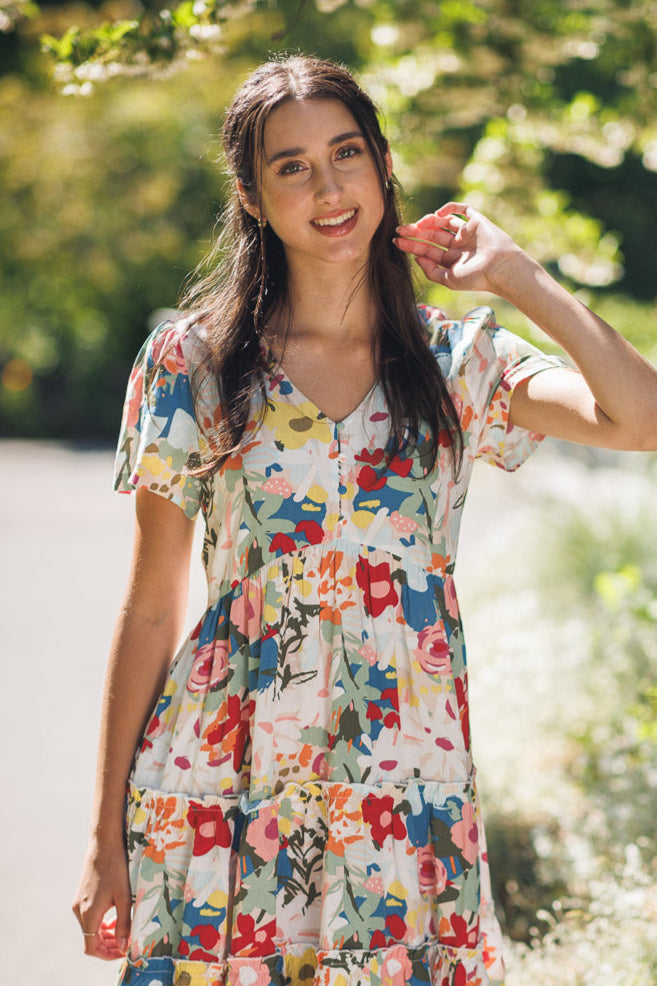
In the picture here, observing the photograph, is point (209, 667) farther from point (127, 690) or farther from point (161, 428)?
point (161, 428)

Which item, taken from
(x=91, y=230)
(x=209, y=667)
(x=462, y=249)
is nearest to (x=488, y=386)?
(x=462, y=249)

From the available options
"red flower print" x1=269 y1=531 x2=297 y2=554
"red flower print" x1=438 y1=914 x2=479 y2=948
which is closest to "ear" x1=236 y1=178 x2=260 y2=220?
"red flower print" x1=269 y1=531 x2=297 y2=554

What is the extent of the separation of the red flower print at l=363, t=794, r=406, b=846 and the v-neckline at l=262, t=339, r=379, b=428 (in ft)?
2.05

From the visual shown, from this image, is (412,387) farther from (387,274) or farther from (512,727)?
(512,727)

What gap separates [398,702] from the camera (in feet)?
5.66

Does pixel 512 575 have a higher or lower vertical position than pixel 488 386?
higher

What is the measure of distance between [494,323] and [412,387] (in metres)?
0.20

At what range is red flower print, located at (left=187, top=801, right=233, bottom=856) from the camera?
169 centimetres

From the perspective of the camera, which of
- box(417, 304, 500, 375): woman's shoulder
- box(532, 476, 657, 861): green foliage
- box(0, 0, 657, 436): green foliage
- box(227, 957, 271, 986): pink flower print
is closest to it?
box(227, 957, 271, 986): pink flower print

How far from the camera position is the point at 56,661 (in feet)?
20.7

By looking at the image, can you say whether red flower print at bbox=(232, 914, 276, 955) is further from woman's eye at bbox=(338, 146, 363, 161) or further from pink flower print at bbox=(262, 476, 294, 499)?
woman's eye at bbox=(338, 146, 363, 161)

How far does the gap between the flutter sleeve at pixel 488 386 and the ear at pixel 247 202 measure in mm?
454

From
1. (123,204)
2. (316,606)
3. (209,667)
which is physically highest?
(123,204)

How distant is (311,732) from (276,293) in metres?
0.84
